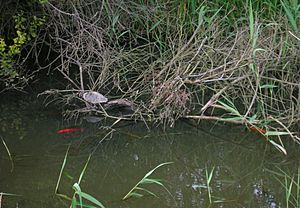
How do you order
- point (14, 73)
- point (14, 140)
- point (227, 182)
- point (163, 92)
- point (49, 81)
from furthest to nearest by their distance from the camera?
point (49, 81) → point (14, 73) → point (163, 92) → point (14, 140) → point (227, 182)

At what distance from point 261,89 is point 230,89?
222 mm

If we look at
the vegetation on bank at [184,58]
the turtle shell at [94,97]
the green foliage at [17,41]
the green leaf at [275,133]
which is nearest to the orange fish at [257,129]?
the vegetation on bank at [184,58]

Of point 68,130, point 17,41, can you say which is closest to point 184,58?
point 68,130

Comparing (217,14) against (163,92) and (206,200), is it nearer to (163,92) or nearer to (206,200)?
(163,92)

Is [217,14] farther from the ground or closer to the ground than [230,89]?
farther from the ground

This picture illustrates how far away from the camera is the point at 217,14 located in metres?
4.07

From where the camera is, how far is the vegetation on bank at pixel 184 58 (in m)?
3.46

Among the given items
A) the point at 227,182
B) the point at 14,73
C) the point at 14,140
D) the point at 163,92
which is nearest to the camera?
the point at 227,182

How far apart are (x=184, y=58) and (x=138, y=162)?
886 millimetres

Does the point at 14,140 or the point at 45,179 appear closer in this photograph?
the point at 45,179

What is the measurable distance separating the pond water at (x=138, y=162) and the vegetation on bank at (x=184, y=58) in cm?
10

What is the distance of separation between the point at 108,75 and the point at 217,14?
32.8 inches

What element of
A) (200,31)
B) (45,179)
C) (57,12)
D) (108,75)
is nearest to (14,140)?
(45,179)

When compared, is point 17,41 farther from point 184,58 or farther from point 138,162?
point 138,162
